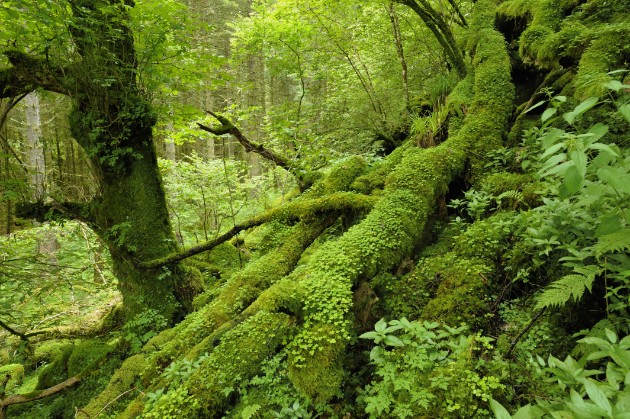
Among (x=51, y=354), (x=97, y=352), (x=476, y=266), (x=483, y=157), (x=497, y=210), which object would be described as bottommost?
(x=51, y=354)

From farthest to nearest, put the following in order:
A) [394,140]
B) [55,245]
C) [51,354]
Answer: [55,245], [394,140], [51,354]

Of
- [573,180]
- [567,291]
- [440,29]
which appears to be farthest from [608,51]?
[573,180]

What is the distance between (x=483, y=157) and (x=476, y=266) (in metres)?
2.22

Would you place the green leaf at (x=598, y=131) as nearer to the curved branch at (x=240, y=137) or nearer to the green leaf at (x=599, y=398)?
the green leaf at (x=599, y=398)

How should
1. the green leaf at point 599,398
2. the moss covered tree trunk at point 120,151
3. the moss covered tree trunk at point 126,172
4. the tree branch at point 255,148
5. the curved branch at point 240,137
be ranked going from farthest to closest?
the tree branch at point 255,148 < the curved branch at point 240,137 < the moss covered tree trunk at point 126,172 < the moss covered tree trunk at point 120,151 < the green leaf at point 599,398

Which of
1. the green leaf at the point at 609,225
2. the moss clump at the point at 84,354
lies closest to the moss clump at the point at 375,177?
the green leaf at the point at 609,225

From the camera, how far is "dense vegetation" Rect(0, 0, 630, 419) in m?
2.29

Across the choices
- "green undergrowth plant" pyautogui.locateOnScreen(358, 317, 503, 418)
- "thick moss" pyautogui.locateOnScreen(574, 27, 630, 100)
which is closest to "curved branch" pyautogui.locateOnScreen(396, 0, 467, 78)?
"thick moss" pyautogui.locateOnScreen(574, 27, 630, 100)

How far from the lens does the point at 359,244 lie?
12.1ft

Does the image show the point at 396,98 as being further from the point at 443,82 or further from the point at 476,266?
the point at 476,266

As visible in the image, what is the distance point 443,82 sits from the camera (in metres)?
7.21

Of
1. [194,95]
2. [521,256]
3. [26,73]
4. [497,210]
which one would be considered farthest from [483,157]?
[194,95]

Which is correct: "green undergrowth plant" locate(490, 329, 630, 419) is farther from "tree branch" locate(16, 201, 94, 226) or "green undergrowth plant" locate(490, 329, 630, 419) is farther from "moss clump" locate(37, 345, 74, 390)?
"moss clump" locate(37, 345, 74, 390)

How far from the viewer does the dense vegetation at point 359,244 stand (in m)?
2.29
